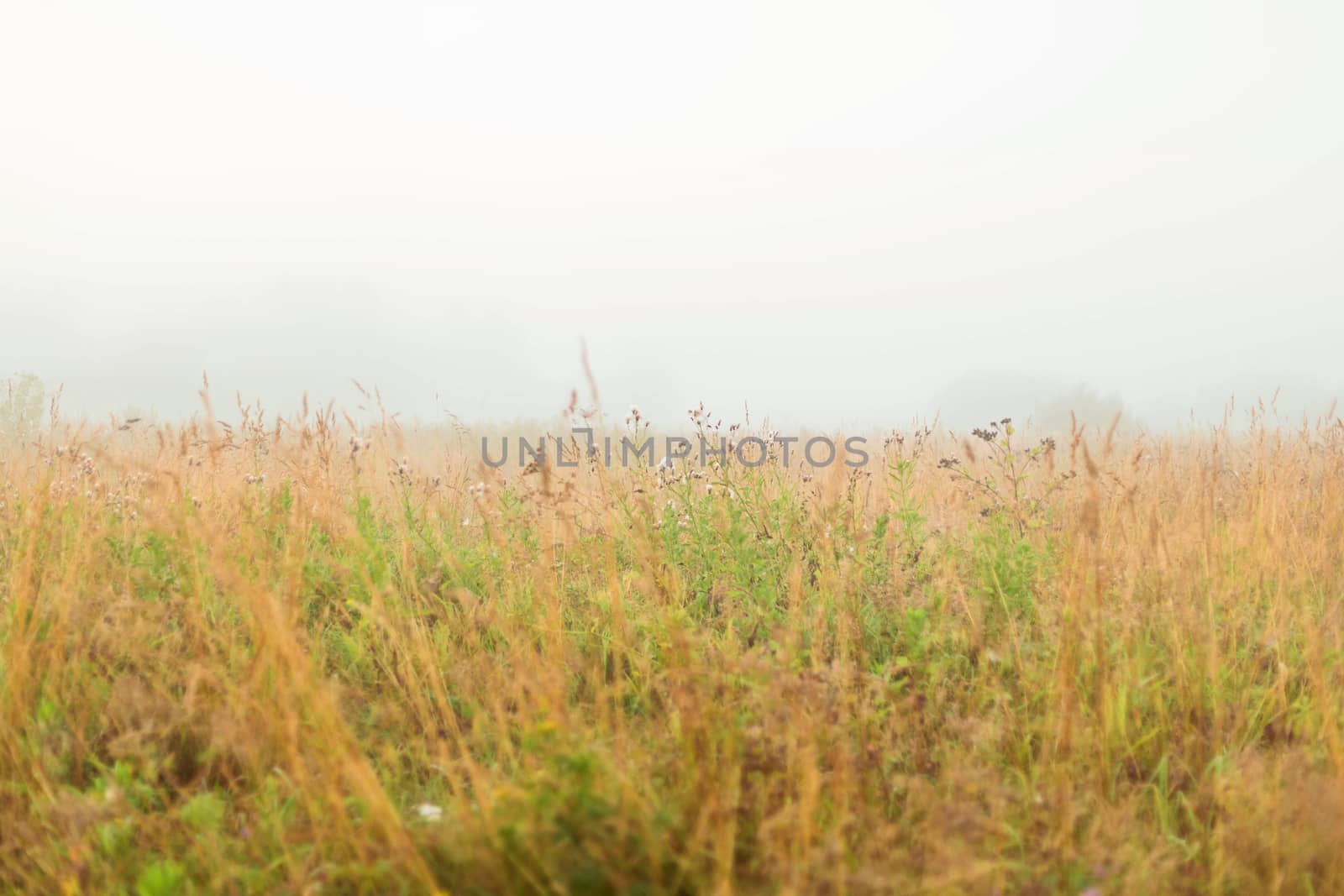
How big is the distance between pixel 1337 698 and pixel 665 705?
232cm

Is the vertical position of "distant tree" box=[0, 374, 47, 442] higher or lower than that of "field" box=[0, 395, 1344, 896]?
higher

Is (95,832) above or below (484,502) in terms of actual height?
below

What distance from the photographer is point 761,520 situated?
13.1 ft

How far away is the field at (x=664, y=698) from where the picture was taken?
164cm

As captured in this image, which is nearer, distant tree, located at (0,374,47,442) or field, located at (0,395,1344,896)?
field, located at (0,395,1344,896)

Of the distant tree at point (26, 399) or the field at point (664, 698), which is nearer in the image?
the field at point (664, 698)

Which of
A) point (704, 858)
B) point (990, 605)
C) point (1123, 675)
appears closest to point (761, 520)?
point (990, 605)

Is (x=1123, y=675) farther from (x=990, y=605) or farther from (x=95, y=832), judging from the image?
(x=95, y=832)

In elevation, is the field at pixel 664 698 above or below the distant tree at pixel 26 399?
below

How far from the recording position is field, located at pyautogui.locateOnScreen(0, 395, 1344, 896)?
1.64 m

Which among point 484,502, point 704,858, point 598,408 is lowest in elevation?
point 704,858

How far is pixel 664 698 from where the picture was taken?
8.52 ft

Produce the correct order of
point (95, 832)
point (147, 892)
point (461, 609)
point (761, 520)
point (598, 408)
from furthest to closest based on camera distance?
point (761, 520), point (461, 609), point (598, 408), point (95, 832), point (147, 892)

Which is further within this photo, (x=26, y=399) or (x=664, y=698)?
(x=26, y=399)
